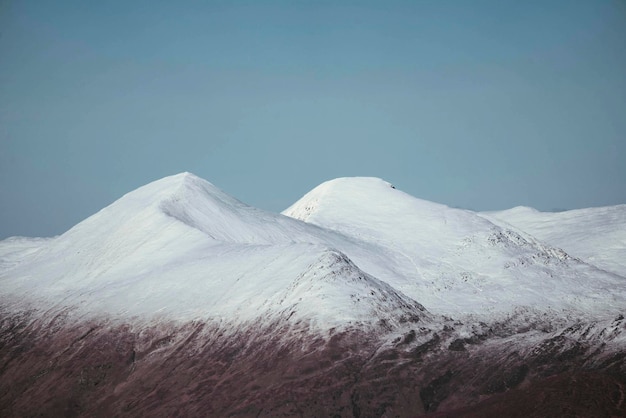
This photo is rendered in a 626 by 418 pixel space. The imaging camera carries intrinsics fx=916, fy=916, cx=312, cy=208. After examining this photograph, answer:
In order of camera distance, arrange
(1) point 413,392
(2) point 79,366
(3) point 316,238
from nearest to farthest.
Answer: (1) point 413,392 → (2) point 79,366 → (3) point 316,238

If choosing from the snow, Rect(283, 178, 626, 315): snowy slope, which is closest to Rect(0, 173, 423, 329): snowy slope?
the snow

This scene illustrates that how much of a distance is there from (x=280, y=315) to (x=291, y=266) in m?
12.7

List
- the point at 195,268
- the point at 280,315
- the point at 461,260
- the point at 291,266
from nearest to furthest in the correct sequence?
1. the point at 280,315
2. the point at 291,266
3. the point at 195,268
4. the point at 461,260

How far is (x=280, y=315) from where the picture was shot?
374 feet

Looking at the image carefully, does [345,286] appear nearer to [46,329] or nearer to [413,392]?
[413,392]

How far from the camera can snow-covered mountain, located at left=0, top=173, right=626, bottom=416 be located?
10219cm

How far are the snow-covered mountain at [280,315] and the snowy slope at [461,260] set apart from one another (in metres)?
0.52

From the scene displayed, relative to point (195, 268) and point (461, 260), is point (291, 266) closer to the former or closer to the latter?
point (195, 268)

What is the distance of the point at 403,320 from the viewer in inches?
4498

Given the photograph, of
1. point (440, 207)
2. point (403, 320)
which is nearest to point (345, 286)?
point (403, 320)

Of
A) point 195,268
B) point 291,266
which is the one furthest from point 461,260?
point 195,268

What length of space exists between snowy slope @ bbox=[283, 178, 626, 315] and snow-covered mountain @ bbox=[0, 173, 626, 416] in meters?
0.52

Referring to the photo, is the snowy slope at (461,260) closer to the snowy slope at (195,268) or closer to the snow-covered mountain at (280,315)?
the snow-covered mountain at (280,315)

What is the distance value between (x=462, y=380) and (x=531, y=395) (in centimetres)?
3485
